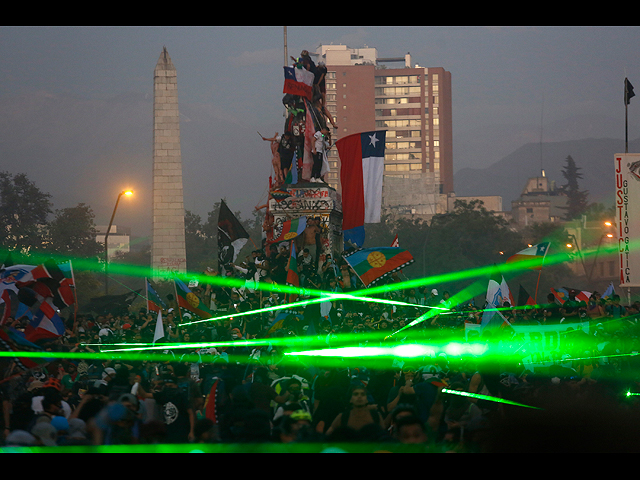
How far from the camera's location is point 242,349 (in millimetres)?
14172

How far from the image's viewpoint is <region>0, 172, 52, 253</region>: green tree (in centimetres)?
6975

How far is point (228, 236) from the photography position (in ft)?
88.6

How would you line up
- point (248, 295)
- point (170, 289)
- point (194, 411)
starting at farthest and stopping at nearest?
point (170, 289), point (248, 295), point (194, 411)

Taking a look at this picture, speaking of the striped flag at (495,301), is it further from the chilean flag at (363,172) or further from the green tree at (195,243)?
the green tree at (195,243)

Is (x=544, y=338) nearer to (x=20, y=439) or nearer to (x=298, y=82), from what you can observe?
(x=20, y=439)

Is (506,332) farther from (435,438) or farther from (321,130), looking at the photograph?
(321,130)

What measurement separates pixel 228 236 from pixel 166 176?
16.7 m

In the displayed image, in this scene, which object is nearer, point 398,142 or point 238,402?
point 238,402

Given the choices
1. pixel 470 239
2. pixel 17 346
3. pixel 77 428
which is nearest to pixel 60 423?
pixel 77 428

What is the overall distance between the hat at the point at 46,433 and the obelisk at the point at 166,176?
107 ft

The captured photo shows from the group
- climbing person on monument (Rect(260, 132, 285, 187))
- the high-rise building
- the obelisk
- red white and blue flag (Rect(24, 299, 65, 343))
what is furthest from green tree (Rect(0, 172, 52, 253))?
the high-rise building

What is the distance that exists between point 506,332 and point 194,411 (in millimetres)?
6202
